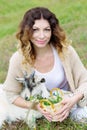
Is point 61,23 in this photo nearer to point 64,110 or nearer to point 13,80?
point 13,80

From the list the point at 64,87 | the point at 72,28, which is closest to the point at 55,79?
the point at 64,87

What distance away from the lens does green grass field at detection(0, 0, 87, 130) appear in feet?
24.5

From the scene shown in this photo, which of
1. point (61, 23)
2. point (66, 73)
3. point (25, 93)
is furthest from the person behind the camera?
point (61, 23)

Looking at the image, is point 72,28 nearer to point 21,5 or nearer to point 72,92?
point 72,92

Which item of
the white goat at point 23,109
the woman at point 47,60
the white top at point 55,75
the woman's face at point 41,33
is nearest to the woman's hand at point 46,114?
the woman at point 47,60

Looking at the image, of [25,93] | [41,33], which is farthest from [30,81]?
[41,33]

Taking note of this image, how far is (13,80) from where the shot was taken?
514 centimetres

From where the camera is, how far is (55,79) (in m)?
5.19

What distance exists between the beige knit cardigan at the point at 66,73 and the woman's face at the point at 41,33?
24cm

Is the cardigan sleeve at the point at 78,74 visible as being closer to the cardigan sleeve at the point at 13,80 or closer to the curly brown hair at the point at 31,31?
the curly brown hair at the point at 31,31

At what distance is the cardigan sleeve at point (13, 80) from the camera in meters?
5.10

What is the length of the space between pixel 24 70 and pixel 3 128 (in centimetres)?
70

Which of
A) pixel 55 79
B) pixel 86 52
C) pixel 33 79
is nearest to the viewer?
pixel 33 79

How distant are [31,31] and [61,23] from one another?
7.39 metres
